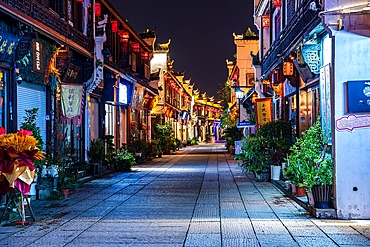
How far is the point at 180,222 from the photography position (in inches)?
406

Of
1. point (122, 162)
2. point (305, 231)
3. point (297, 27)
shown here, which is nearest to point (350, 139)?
point (305, 231)

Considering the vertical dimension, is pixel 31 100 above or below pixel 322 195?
above

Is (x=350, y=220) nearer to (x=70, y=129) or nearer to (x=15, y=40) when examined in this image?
(x=15, y=40)

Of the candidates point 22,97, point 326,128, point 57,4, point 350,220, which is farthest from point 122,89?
point 350,220

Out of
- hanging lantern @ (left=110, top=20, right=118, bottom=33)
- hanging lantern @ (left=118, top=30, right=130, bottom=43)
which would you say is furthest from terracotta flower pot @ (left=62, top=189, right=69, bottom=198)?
hanging lantern @ (left=118, top=30, right=130, bottom=43)

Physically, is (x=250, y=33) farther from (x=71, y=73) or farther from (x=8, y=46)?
(x=8, y=46)

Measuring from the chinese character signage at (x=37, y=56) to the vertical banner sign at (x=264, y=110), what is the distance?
12765 millimetres

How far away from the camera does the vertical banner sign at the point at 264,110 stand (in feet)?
81.7

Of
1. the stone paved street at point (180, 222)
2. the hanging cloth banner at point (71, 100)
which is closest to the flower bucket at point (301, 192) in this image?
the stone paved street at point (180, 222)

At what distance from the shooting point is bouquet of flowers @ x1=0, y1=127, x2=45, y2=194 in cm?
994

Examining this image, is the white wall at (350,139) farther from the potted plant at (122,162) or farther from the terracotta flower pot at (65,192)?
the potted plant at (122,162)

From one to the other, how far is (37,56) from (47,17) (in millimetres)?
1293

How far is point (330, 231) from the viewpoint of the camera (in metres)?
9.25

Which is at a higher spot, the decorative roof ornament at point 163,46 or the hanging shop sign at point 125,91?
the decorative roof ornament at point 163,46
